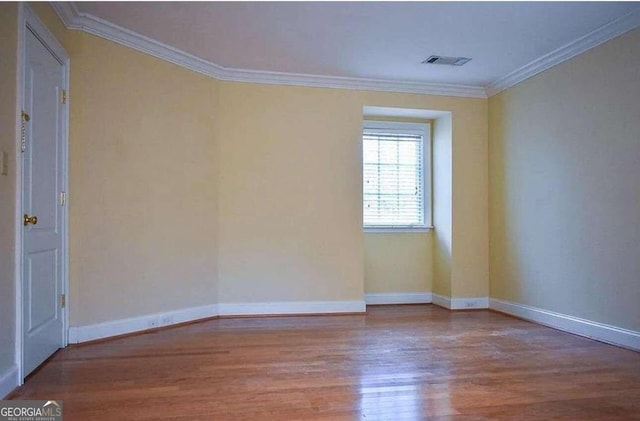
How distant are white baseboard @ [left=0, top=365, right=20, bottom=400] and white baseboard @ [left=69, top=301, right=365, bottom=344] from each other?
973 mm

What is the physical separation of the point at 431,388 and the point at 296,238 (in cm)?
255

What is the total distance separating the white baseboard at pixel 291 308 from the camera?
193 inches

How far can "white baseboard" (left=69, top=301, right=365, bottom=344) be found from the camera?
377 cm

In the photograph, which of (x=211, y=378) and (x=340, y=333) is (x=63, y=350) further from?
(x=340, y=333)

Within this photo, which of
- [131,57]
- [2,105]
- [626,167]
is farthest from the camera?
[131,57]

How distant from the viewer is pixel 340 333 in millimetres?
4180

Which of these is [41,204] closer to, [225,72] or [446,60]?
[225,72]

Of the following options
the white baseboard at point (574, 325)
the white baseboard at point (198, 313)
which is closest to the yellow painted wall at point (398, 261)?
the white baseboard at point (198, 313)

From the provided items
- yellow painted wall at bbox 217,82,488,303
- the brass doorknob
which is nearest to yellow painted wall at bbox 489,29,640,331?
yellow painted wall at bbox 217,82,488,303

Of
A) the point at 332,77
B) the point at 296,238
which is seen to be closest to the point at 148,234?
the point at 296,238

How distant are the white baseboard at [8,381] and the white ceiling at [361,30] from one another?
2475 millimetres

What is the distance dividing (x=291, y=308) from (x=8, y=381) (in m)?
2.80

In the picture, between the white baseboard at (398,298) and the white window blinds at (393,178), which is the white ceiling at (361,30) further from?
the white baseboard at (398,298)

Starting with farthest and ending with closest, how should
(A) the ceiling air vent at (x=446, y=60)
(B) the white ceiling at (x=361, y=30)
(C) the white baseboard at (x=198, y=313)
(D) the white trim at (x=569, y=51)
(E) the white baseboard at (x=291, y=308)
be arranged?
(E) the white baseboard at (x=291, y=308)
(A) the ceiling air vent at (x=446, y=60)
(C) the white baseboard at (x=198, y=313)
(D) the white trim at (x=569, y=51)
(B) the white ceiling at (x=361, y=30)
